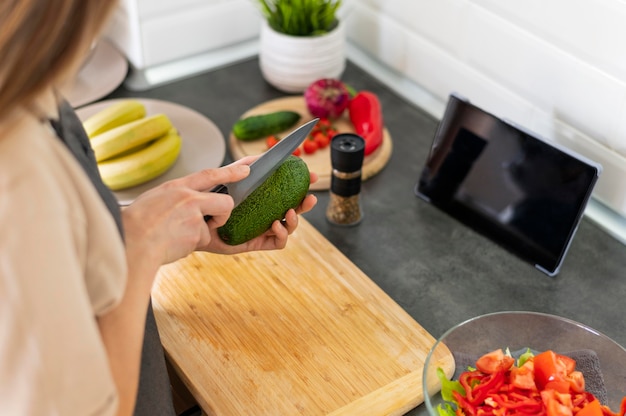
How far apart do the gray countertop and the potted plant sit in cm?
25

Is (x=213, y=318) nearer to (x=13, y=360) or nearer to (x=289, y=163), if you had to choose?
(x=289, y=163)

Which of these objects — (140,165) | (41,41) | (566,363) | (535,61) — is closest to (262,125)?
(140,165)

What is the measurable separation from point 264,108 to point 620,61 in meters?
0.71

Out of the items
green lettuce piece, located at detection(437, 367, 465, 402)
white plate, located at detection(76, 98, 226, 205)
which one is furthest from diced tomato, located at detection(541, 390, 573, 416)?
white plate, located at detection(76, 98, 226, 205)

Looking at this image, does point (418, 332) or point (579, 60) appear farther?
point (579, 60)

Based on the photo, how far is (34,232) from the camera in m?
0.58

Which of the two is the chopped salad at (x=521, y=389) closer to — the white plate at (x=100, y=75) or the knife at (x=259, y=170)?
the knife at (x=259, y=170)

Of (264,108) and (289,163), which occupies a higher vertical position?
(289,163)

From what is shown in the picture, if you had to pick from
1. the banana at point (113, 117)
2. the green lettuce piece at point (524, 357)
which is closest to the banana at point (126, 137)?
the banana at point (113, 117)

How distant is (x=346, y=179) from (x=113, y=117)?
17.9 inches

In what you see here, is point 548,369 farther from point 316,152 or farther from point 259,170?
point 316,152

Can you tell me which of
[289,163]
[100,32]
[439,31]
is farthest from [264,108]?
[100,32]

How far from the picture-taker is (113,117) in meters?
1.39

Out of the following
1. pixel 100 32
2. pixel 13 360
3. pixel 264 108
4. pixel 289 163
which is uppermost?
pixel 100 32
